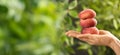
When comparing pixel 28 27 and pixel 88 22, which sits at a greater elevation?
pixel 88 22

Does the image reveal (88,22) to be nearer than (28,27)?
No

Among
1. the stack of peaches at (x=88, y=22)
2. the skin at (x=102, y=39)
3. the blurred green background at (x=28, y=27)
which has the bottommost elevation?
the blurred green background at (x=28, y=27)

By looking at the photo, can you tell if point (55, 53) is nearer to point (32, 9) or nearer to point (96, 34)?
point (32, 9)

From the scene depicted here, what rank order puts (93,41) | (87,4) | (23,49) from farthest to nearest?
(87,4)
(93,41)
(23,49)

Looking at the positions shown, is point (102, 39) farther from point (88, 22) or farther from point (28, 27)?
point (28, 27)

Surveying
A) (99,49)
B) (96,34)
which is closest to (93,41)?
(96,34)

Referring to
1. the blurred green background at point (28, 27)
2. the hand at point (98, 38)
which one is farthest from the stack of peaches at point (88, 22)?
the blurred green background at point (28, 27)

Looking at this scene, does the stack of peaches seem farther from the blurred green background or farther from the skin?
the blurred green background

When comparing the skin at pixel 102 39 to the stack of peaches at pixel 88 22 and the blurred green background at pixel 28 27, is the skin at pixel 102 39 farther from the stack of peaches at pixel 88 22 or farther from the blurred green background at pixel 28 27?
the blurred green background at pixel 28 27

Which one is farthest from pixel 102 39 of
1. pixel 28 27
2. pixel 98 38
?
pixel 28 27

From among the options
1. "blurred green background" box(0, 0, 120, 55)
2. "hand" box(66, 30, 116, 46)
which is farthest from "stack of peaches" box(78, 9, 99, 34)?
"blurred green background" box(0, 0, 120, 55)

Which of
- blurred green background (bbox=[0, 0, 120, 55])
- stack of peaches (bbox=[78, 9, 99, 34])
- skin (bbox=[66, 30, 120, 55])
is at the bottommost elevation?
blurred green background (bbox=[0, 0, 120, 55])
